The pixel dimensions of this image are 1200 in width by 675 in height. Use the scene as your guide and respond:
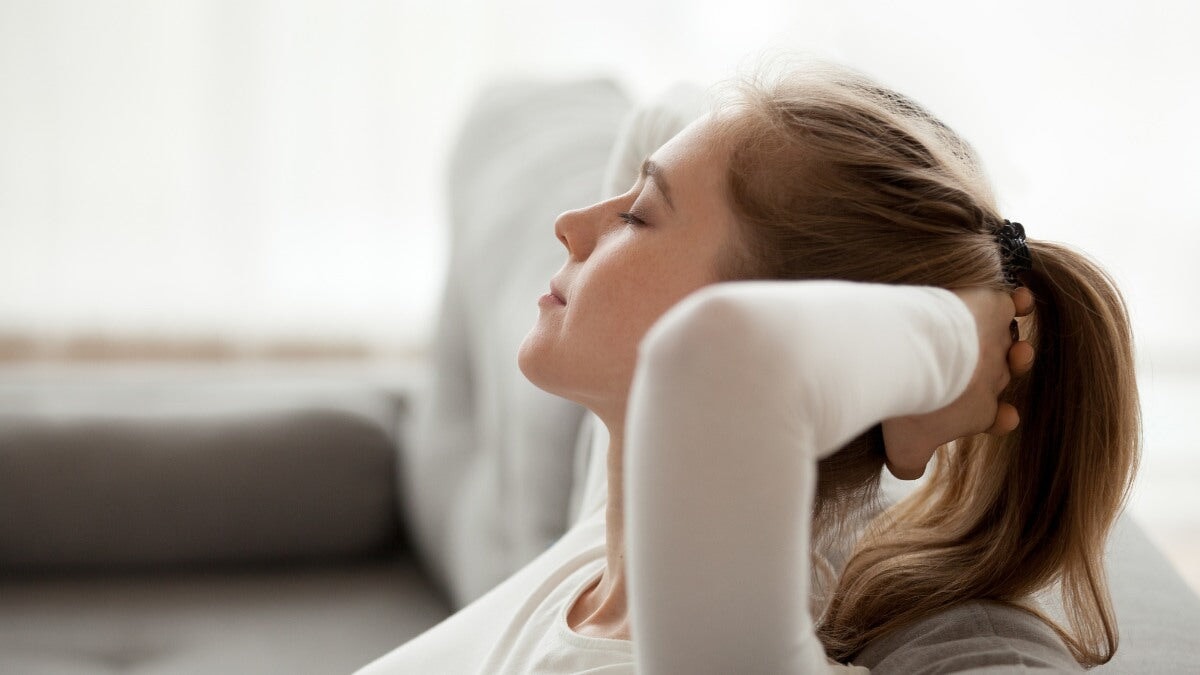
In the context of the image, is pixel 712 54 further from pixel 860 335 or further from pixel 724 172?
pixel 860 335

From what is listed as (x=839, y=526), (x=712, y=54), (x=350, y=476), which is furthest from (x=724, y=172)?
(x=712, y=54)

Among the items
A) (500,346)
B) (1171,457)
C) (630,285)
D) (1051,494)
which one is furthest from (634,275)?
(1171,457)

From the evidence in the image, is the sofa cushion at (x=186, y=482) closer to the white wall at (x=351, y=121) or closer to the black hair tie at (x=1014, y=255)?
the white wall at (x=351, y=121)

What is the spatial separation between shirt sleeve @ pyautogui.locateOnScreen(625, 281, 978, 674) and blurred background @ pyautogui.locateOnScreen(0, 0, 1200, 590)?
186cm

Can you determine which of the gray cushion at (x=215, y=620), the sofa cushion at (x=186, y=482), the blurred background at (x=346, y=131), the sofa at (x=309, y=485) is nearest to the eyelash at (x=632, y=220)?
the sofa at (x=309, y=485)

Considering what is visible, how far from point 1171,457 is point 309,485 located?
6.67 ft

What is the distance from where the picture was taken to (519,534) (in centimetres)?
132

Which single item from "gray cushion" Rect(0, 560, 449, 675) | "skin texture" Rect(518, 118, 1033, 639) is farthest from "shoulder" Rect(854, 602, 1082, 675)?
"gray cushion" Rect(0, 560, 449, 675)

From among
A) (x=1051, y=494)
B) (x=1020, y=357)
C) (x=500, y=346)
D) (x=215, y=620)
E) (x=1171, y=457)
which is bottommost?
(x=1171, y=457)

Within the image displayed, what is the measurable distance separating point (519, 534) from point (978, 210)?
694mm

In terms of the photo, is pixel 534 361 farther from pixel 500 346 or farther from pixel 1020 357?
pixel 500 346

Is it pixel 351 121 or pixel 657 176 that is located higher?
pixel 657 176

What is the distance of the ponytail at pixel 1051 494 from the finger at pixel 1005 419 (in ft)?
0.12

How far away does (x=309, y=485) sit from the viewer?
1670 mm
